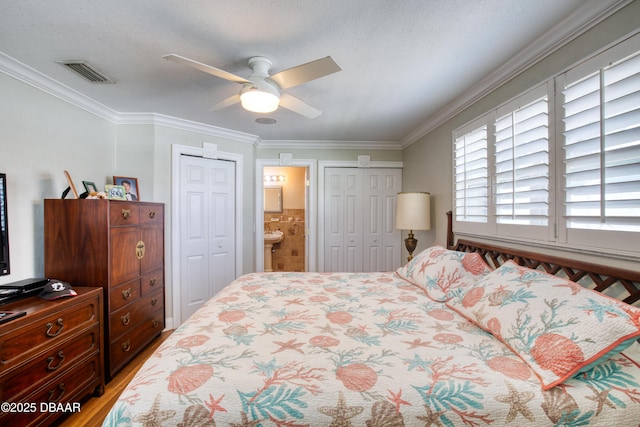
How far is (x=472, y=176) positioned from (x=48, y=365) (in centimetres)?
326

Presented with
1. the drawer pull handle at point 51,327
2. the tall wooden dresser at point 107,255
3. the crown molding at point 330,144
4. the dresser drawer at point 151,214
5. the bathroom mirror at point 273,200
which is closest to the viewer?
the drawer pull handle at point 51,327

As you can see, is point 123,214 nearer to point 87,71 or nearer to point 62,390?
point 87,71

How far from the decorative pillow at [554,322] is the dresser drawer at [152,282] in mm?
2722

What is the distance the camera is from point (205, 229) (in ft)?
11.1

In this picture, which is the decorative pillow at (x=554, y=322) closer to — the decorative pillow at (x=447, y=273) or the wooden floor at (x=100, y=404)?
the decorative pillow at (x=447, y=273)

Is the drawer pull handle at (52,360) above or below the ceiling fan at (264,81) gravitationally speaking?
below

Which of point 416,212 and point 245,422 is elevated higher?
point 416,212

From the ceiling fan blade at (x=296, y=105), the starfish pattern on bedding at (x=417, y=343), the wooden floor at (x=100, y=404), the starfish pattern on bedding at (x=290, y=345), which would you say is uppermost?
the ceiling fan blade at (x=296, y=105)

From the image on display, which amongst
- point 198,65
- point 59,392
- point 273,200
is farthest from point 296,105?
point 273,200

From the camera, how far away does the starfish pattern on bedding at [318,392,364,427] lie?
820 mm

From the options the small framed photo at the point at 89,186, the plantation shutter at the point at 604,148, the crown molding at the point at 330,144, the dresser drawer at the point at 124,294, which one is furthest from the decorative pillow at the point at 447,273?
the small framed photo at the point at 89,186

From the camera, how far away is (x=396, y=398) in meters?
0.86

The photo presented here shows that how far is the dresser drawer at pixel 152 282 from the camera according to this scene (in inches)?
99.3

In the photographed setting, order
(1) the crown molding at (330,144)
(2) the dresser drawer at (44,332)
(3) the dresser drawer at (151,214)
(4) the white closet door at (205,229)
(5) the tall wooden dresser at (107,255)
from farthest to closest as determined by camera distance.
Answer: (1) the crown molding at (330,144)
(4) the white closet door at (205,229)
(3) the dresser drawer at (151,214)
(5) the tall wooden dresser at (107,255)
(2) the dresser drawer at (44,332)
